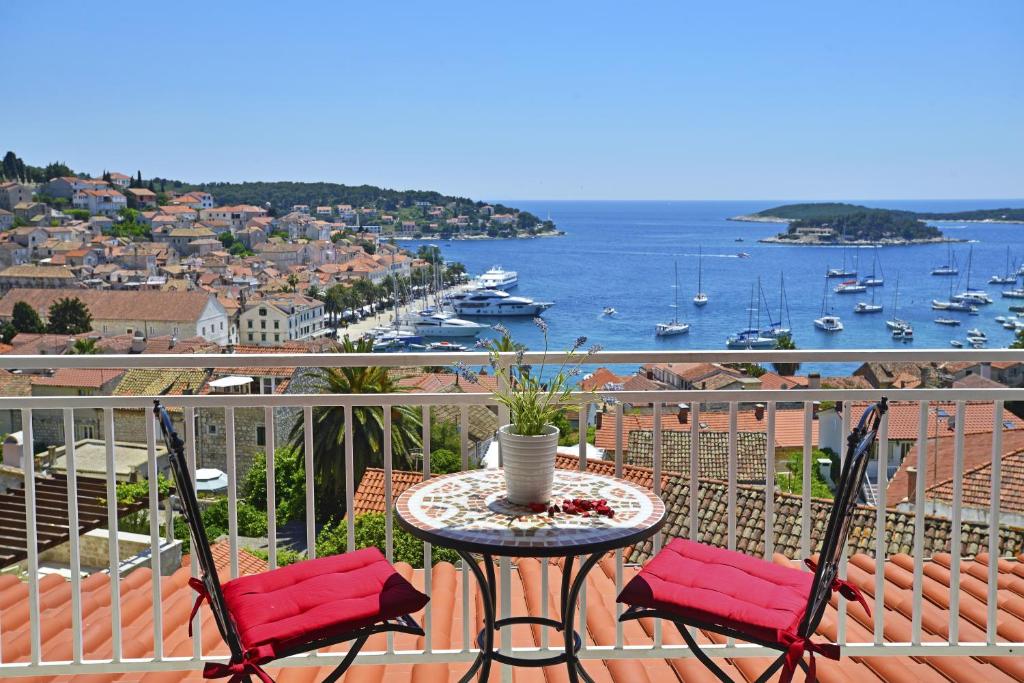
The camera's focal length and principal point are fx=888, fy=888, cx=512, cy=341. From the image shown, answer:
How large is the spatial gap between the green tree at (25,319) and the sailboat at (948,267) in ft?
253

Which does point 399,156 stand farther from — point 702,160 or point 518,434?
point 518,434

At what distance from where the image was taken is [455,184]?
91.6 metres

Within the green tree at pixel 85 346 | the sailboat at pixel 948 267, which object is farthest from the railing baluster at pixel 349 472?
the sailboat at pixel 948 267

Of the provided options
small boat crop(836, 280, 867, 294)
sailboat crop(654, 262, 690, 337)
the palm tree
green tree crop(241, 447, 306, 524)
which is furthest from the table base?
small boat crop(836, 280, 867, 294)

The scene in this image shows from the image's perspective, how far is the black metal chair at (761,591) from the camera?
5.83ft

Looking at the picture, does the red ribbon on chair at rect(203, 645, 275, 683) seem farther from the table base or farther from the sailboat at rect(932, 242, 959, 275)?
the sailboat at rect(932, 242, 959, 275)

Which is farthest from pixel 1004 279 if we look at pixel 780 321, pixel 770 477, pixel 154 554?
pixel 154 554

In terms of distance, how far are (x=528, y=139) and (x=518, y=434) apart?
283 ft

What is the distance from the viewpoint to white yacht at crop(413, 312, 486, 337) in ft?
225

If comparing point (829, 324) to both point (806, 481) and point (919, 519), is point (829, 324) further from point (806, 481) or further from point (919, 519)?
point (806, 481)

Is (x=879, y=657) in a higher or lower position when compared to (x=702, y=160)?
lower

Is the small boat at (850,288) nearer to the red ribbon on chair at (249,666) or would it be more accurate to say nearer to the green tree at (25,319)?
the green tree at (25,319)

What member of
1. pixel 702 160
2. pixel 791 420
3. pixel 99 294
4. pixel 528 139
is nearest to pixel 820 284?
pixel 702 160

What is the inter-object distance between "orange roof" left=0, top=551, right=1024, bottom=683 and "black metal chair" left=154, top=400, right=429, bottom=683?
1.72ft
